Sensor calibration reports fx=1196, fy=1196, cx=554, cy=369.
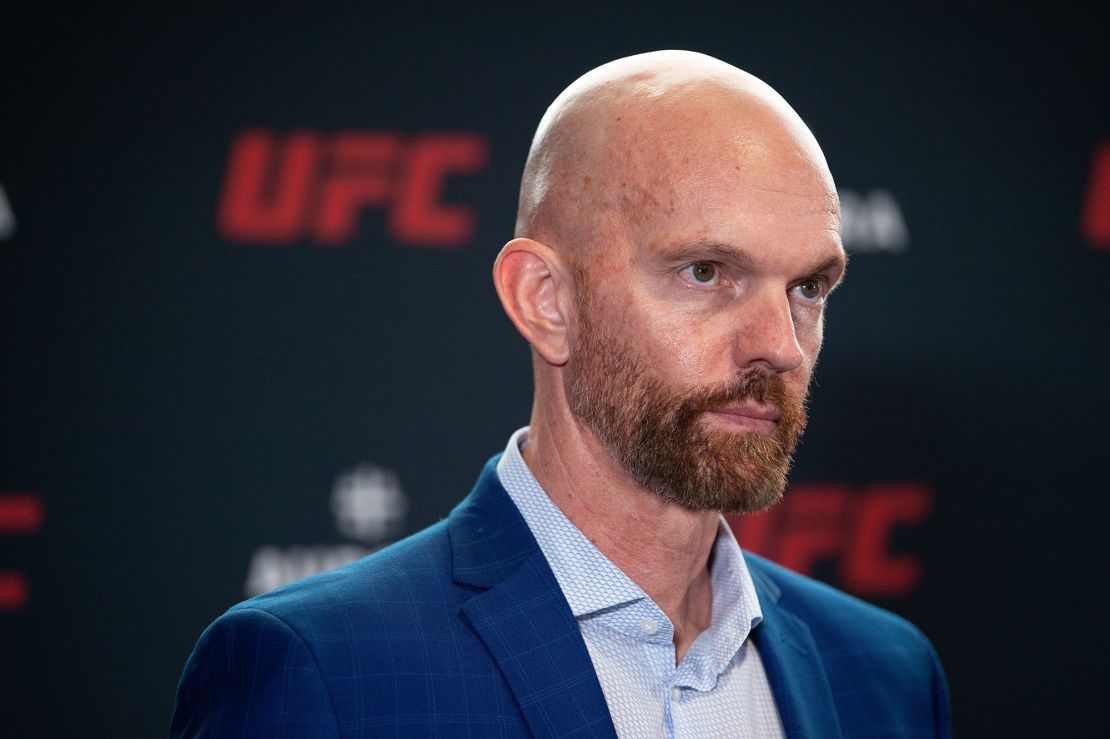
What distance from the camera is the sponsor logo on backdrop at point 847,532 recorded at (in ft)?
9.20

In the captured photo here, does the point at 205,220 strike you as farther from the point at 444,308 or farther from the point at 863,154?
the point at 863,154

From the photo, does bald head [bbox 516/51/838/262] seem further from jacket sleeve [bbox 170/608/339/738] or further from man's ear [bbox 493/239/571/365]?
jacket sleeve [bbox 170/608/339/738]

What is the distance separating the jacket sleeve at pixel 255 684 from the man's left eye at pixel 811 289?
0.75m

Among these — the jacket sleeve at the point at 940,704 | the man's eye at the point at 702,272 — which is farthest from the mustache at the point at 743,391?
the jacket sleeve at the point at 940,704

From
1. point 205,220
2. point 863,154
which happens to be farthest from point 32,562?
point 863,154

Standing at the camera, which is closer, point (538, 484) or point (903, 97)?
point (538, 484)

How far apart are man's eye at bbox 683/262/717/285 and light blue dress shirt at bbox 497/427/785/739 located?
0.36 m

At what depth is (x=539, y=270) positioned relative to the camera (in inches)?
62.8

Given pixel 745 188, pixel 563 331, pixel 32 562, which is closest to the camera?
pixel 745 188

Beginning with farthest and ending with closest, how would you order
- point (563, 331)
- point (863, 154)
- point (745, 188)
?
1. point (863, 154)
2. point (563, 331)
3. point (745, 188)

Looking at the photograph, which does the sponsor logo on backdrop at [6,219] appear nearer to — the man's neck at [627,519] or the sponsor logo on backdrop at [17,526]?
the sponsor logo on backdrop at [17,526]

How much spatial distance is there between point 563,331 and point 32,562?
59.4 inches

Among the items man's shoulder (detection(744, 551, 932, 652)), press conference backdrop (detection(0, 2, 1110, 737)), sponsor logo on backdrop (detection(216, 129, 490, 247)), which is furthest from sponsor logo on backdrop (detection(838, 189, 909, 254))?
man's shoulder (detection(744, 551, 932, 652))

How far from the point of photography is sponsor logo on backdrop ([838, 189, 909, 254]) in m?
2.77
